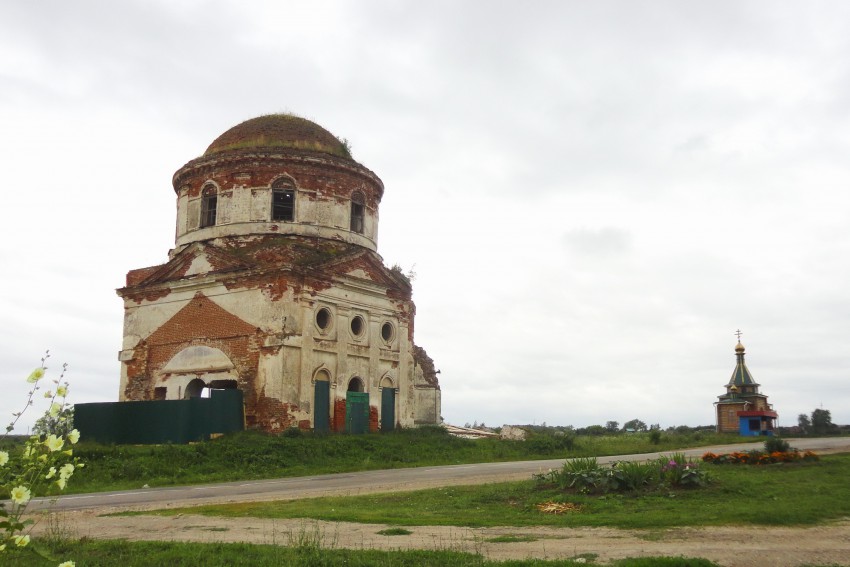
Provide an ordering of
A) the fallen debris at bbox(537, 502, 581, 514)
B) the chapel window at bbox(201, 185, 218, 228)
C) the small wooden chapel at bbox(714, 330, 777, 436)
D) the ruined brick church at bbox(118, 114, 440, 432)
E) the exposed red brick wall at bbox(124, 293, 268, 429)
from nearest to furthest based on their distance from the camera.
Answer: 1. the fallen debris at bbox(537, 502, 581, 514)
2. the exposed red brick wall at bbox(124, 293, 268, 429)
3. the ruined brick church at bbox(118, 114, 440, 432)
4. the chapel window at bbox(201, 185, 218, 228)
5. the small wooden chapel at bbox(714, 330, 777, 436)

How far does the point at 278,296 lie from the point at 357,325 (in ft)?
13.8

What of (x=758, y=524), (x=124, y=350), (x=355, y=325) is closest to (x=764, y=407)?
(x=355, y=325)

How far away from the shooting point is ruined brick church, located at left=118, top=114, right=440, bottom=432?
27.9 m

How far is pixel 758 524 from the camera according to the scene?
10305 mm

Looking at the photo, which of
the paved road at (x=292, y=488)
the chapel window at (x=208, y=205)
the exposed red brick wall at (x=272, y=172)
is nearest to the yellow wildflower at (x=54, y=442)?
the paved road at (x=292, y=488)

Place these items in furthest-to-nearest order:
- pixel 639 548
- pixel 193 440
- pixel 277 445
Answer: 1. pixel 193 440
2. pixel 277 445
3. pixel 639 548

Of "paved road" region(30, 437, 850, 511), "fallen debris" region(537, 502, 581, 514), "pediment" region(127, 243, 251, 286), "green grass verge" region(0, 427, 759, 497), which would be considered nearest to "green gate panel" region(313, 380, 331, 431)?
"green grass verge" region(0, 427, 759, 497)

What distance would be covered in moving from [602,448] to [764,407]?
25.8 m

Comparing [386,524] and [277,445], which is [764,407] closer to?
[277,445]

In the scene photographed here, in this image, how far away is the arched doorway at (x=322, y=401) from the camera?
→ 2817 cm

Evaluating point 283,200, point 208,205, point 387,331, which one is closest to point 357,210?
point 283,200

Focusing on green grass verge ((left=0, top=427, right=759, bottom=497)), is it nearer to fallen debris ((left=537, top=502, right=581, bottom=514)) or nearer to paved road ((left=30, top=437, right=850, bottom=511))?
paved road ((left=30, top=437, right=850, bottom=511))

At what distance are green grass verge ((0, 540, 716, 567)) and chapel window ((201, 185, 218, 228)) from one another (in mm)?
24084

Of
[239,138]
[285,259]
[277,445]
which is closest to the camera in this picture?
[277,445]
